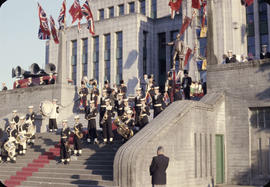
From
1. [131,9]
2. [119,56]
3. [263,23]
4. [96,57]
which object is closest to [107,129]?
[263,23]

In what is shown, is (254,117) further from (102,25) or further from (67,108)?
(102,25)

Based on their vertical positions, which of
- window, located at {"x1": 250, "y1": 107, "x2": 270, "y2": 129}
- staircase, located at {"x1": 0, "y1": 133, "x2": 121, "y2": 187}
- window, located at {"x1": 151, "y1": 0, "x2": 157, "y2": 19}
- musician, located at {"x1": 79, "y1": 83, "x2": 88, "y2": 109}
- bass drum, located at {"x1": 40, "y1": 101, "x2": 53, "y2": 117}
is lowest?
staircase, located at {"x1": 0, "y1": 133, "x2": 121, "y2": 187}

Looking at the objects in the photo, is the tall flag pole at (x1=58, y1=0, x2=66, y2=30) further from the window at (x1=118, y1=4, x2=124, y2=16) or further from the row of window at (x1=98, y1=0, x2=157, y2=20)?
the window at (x1=118, y1=4, x2=124, y2=16)

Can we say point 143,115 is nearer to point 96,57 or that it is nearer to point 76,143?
point 76,143

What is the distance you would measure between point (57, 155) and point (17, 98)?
12524 millimetres

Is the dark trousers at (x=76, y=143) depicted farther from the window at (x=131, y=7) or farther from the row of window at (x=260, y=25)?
the window at (x=131, y=7)

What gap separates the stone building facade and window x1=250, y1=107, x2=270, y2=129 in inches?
1027

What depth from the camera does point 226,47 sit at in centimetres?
3522

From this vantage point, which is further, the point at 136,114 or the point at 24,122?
the point at 24,122

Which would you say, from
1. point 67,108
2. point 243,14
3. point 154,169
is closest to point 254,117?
point 154,169

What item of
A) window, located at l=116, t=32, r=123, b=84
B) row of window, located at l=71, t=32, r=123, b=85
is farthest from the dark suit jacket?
window, located at l=116, t=32, r=123, b=84

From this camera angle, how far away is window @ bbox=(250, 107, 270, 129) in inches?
615

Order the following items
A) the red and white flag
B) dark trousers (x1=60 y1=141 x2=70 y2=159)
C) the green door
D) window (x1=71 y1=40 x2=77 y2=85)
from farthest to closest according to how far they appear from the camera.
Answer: window (x1=71 y1=40 x2=77 y2=85) < the red and white flag < the green door < dark trousers (x1=60 y1=141 x2=70 y2=159)

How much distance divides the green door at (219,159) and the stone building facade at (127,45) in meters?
25.6
